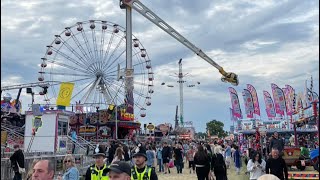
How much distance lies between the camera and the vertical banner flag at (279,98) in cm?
3656

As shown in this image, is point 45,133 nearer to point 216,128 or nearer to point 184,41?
point 184,41

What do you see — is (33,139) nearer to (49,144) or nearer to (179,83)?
(49,144)

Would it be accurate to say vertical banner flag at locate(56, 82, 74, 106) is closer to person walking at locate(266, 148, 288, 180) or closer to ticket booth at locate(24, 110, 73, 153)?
ticket booth at locate(24, 110, 73, 153)

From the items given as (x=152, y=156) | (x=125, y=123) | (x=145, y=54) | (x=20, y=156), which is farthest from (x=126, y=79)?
(x=20, y=156)

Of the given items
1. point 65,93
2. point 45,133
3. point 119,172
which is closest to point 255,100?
point 65,93

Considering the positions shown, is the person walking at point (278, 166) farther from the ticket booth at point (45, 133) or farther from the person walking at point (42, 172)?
the ticket booth at point (45, 133)

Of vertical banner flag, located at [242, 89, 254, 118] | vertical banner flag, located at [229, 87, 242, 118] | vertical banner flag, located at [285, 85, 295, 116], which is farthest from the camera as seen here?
vertical banner flag, located at [229, 87, 242, 118]

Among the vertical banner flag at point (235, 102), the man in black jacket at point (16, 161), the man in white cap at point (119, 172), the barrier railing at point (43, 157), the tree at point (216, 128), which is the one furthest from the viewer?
the tree at point (216, 128)

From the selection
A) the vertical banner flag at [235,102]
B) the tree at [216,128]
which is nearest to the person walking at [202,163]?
the vertical banner flag at [235,102]

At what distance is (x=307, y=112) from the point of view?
1694 centimetres

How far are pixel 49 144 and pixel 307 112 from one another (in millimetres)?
13108

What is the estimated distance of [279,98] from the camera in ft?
120

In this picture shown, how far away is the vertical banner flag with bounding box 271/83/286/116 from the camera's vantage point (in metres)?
36.6

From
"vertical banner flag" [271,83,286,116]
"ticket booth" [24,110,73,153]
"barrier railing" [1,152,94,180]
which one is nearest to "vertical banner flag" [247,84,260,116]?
"vertical banner flag" [271,83,286,116]
